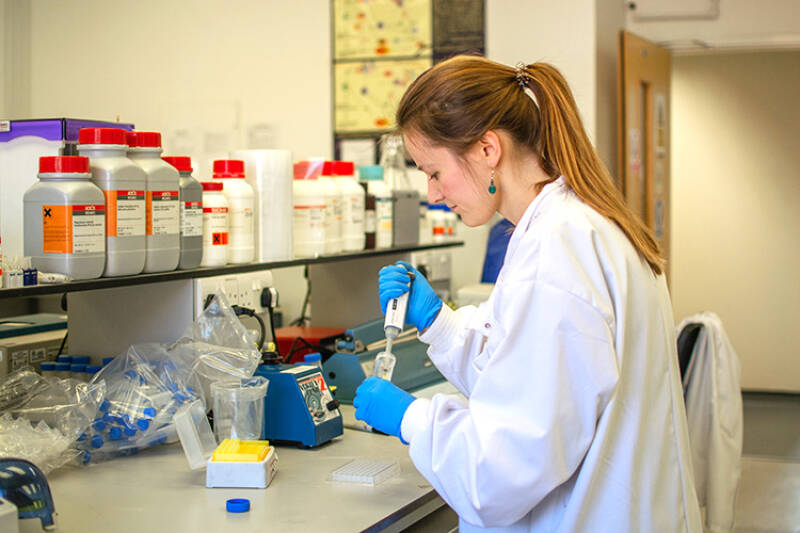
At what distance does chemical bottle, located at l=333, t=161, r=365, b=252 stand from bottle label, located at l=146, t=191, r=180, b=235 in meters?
0.69

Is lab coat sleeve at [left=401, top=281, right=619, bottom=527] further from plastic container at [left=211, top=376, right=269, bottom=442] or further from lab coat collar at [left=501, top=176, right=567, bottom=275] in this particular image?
plastic container at [left=211, top=376, right=269, bottom=442]

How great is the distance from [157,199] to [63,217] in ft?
0.73

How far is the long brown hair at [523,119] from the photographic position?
125 cm

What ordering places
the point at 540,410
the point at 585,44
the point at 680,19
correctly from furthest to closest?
the point at 680,19, the point at 585,44, the point at 540,410

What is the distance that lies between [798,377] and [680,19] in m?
2.63

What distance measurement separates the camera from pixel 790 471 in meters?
4.19

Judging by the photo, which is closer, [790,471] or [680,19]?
[790,471]

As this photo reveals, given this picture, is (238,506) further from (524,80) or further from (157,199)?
(524,80)

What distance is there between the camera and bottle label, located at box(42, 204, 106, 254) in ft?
4.99

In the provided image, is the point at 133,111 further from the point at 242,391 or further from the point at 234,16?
the point at 242,391

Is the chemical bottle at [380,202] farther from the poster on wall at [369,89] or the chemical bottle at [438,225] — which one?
the poster on wall at [369,89]

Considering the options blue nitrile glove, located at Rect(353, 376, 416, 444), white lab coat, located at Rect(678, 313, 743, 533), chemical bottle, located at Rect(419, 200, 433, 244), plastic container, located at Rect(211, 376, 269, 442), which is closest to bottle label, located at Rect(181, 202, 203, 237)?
plastic container, located at Rect(211, 376, 269, 442)

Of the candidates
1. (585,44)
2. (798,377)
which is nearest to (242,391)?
(585,44)

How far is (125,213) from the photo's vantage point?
5.30 feet
